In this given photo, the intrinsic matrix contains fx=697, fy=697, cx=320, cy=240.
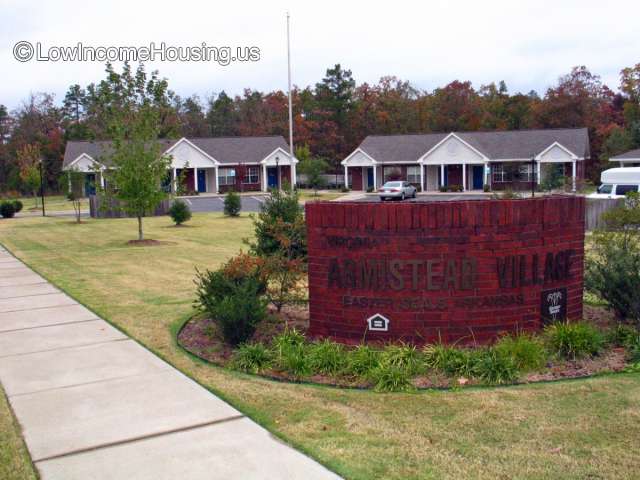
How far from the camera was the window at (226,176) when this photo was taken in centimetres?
6656

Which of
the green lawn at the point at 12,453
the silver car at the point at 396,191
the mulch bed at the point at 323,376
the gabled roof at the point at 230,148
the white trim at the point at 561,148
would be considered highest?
the gabled roof at the point at 230,148

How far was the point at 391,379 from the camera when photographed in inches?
273

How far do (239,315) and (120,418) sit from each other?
228 cm

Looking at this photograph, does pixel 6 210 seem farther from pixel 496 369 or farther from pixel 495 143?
pixel 495 143

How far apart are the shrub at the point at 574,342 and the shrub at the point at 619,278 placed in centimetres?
112

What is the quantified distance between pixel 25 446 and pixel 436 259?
4476 millimetres

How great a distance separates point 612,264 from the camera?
904 centimetres

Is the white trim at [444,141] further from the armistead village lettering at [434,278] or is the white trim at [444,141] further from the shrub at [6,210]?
the armistead village lettering at [434,278]

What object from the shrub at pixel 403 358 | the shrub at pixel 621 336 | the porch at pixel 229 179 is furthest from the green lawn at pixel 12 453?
the porch at pixel 229 179

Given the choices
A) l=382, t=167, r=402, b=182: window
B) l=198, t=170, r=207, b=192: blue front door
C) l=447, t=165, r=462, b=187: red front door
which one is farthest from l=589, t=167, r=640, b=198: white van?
l=198, t=170, r=207, b=192: blue front door

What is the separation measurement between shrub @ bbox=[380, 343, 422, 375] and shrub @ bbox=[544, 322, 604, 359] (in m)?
1.54

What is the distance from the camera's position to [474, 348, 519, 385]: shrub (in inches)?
275

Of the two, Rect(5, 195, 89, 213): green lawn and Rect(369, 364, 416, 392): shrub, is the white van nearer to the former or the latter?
Rect(369, 364, 416, 392): shrub

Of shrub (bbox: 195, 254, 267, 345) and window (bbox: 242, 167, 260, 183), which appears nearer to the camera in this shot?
shrub (bbox: 195, 254, 267, 345)
